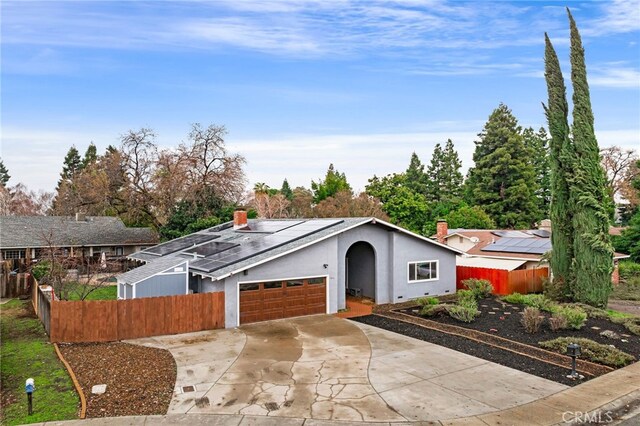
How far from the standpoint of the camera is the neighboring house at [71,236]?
34594 mm

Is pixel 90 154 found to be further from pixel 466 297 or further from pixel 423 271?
pixel 466 297

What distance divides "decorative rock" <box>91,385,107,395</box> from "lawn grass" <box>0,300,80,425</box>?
0.40 metres

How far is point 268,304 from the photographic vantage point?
18.4m

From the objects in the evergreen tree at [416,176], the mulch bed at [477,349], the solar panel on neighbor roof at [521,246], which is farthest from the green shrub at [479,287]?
the evergreen tree at [416,176]

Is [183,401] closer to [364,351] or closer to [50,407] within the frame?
[50,407]

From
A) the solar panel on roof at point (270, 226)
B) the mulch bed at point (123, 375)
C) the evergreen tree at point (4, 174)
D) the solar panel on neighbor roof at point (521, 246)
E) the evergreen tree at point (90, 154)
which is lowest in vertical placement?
the mulch bed at point (123, 375)

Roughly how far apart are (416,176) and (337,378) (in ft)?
207

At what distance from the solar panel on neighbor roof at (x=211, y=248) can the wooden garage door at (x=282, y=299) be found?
368cm

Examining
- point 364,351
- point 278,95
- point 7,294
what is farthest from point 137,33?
point 7,294

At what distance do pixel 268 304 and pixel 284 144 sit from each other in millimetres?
27796

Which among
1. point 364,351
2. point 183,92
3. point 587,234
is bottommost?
point 364,351

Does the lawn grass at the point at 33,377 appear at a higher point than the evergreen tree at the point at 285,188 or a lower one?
lower

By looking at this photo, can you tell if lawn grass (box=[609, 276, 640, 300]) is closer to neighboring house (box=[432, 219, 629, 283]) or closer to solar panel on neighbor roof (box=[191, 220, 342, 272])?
neighboring house (box=[432, 219, 629, 283])

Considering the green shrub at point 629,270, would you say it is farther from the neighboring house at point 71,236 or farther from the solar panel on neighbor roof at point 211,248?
the neighboring house at point 71,236
